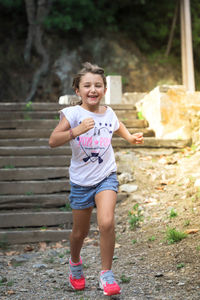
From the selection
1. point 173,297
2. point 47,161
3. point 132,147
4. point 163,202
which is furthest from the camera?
point 132,147

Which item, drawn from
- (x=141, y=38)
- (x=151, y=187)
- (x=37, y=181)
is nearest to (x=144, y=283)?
(x=151, y=187)

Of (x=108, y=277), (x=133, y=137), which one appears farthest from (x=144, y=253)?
(x=133, y=137)

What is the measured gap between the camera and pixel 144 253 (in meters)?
3.86

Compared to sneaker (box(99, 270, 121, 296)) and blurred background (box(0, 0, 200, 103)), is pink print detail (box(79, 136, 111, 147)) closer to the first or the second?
sneaker (box(99, 270, 121, 296))

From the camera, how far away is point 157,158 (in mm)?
6578

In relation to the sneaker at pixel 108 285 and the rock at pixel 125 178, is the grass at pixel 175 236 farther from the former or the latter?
the rock at pixel 125 178

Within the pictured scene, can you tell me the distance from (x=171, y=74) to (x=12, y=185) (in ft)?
48.0

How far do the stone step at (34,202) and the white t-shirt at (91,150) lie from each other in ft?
8.48

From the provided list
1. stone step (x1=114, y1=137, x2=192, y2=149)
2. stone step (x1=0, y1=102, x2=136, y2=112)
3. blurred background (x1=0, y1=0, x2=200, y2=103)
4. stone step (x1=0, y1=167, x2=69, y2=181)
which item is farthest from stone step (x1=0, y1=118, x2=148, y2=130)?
blurred background (x1=0, y1=0, x2=200, y2=103)

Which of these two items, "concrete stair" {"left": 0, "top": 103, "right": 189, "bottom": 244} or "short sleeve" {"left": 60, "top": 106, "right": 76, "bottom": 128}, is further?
"concrete stair" {"left": 0, "top": 103, "right": 189, "bottom": 244}

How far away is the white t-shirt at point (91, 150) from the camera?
284 cm

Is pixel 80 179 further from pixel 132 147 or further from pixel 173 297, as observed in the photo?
pixel 132 147

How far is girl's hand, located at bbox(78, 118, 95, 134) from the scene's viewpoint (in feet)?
8.52

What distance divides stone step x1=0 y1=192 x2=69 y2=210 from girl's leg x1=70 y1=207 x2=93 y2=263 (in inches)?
94.6
